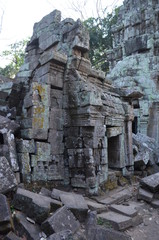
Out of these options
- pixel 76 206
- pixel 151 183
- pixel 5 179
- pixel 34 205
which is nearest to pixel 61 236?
pixel 34 205

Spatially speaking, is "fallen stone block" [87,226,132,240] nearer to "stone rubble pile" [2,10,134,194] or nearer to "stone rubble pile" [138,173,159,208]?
"stone rubble pile" [2,10,134,194]

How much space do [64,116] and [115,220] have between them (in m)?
2.71

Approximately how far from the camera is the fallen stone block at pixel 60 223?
314cm

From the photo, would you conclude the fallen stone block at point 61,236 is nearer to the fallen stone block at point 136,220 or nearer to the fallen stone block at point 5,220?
the fallen stone block at point 5,220

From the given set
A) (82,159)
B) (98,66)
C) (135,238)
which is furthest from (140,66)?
(135,238)

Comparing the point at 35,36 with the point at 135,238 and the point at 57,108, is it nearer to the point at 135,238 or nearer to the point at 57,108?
the point at 57,108

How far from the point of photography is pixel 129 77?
44.1ft

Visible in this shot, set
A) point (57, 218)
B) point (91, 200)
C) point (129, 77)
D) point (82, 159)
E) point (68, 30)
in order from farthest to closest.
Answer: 1. point (129, 77)
2. point (68, 30)
3. point (82, 159)
4. point (91, 200)
5. point (57, 218)

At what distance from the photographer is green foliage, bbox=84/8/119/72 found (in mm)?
21703

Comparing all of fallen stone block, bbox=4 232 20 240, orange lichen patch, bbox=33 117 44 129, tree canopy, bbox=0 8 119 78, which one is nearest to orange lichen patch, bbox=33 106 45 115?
orange lichen patch, bbox=33 117 44 129

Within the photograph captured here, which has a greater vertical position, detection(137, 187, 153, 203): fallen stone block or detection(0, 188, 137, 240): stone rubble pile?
detection(0, 188, 137, 240): stone rubble pile

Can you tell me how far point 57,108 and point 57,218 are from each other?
2.88 m

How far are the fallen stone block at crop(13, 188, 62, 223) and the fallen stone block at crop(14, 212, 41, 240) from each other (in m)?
0.12

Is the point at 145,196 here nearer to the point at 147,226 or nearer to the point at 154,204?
the point at 154,204
